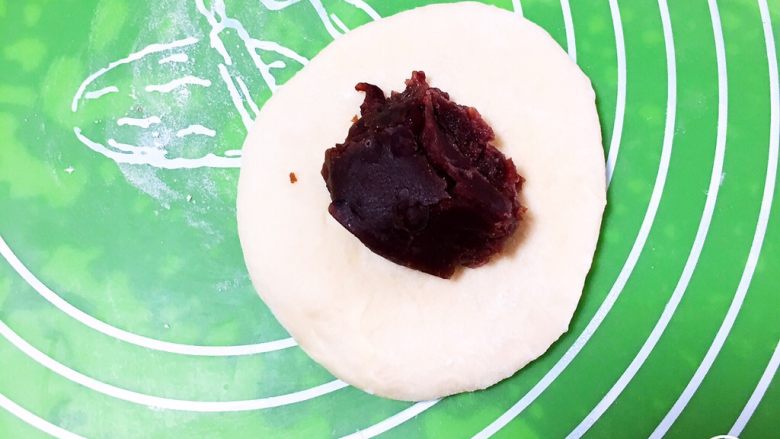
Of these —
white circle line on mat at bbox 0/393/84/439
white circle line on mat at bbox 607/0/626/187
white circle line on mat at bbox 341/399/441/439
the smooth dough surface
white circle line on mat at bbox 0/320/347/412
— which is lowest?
white circle line on mat at bbox 0/393/84/439

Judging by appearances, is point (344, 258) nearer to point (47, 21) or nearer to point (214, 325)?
point (214, 325)

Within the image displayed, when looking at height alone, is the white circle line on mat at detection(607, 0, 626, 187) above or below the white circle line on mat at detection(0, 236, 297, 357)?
above

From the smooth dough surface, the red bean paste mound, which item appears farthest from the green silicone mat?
the red bean paste mound

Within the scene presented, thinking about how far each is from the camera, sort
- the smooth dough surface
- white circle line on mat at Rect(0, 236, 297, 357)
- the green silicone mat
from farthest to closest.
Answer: white circle line on mat at Rect(0, 236, 297, 357)
the green silicone mat
the smooth dough surface

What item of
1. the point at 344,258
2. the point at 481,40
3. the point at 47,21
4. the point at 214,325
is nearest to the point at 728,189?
the point at 481,40

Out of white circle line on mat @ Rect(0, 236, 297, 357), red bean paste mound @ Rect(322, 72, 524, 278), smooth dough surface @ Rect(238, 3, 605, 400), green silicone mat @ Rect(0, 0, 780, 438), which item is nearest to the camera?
red bean paste mound @ Rect(322, 72, 524, 278)

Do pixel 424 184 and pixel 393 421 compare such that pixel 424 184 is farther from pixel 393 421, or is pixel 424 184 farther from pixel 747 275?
pixel 747 275

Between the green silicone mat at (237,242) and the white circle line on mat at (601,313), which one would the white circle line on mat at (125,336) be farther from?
the white circle line on mat at (601,313)

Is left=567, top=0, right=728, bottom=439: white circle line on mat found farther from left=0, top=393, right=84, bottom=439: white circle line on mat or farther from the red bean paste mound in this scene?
left=0, top=393, right=84, bottom=439: white circle line on mat
